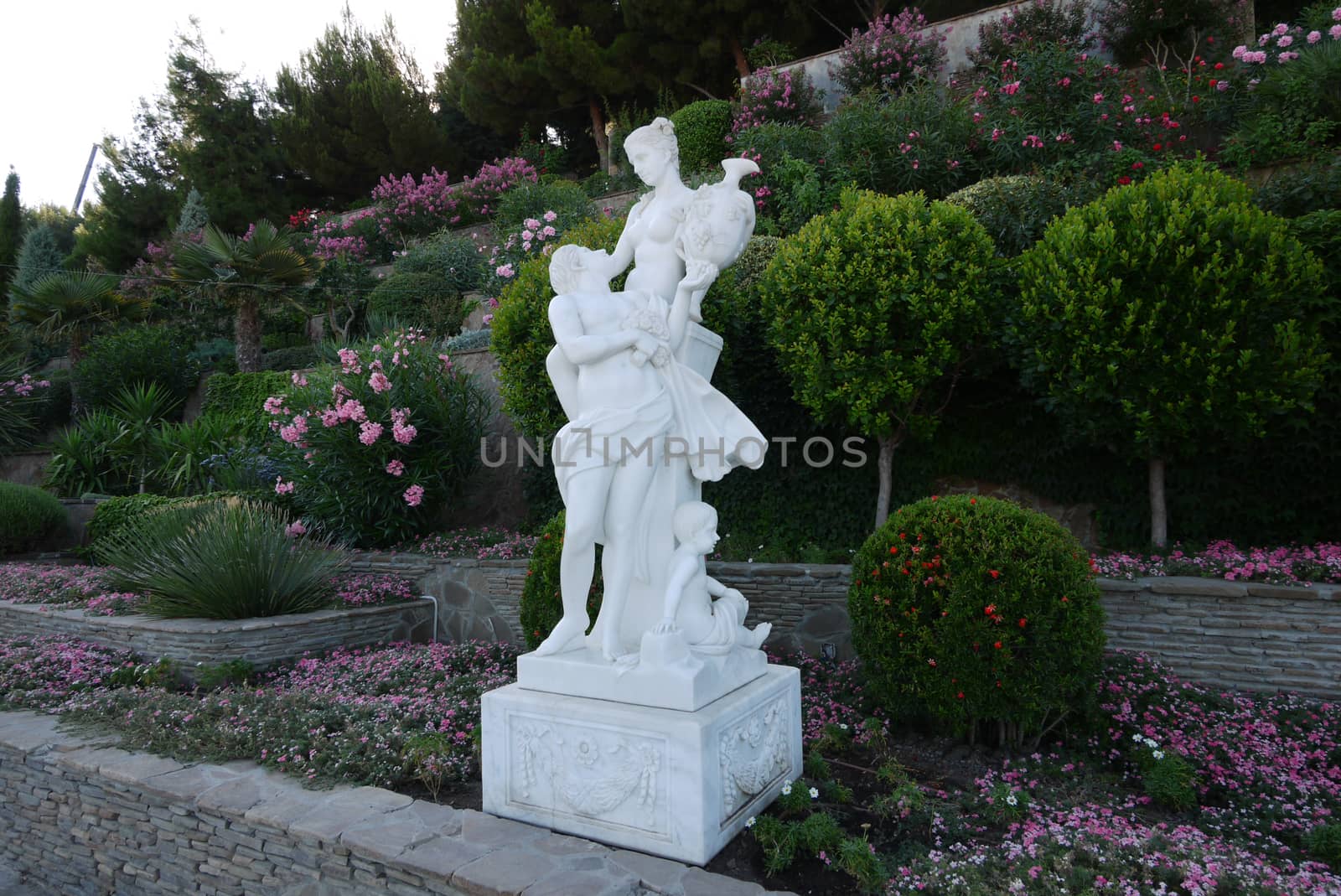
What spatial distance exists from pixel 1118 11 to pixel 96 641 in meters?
13.4

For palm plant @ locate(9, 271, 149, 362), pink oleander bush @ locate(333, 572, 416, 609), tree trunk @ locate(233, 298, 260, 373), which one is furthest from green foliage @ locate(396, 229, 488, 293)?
pink oleander bush @ locate(333, 572, 416, 609)

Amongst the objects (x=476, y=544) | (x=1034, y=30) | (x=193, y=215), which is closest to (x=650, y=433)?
(x=476, y=544)

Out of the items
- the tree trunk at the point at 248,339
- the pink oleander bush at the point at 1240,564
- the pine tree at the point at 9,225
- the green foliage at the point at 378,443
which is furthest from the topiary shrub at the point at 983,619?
the pine tree at the point at 9,225

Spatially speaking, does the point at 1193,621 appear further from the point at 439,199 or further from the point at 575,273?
the point at 439,199

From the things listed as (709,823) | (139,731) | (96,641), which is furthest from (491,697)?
(96,641)

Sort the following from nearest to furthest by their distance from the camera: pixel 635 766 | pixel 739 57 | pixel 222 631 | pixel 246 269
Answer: pixel 635 766
pixel 222 631
pixel 246 269
pixel 739 57

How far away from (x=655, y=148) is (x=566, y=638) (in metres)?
1.97

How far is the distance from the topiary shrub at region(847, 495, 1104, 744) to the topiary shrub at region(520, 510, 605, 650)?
1.60 metres

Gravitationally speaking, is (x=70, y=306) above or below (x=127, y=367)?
above

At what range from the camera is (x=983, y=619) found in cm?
333

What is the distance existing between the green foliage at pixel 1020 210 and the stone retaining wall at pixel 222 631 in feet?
19.0

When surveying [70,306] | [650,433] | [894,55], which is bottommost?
[650,433]

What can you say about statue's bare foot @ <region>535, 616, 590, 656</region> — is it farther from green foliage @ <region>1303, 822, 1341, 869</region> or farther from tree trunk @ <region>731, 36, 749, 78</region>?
tree trunk @ <region>731, 36, 749, 78</region>

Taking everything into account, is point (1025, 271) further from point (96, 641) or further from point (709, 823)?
point (96, 641)
